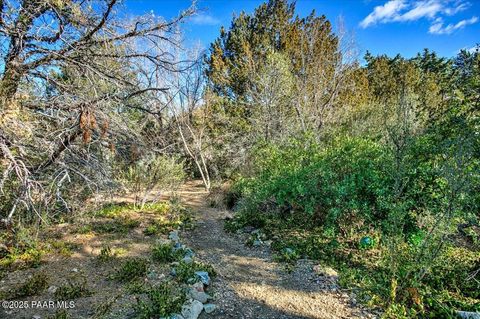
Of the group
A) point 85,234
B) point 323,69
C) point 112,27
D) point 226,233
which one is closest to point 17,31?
point 112,27

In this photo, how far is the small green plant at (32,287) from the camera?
389 centimetres

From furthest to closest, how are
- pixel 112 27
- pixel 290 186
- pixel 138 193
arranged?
pixel 138 193, pixel 290 186, pixel 112 27

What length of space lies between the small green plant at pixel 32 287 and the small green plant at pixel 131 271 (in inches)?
37.6

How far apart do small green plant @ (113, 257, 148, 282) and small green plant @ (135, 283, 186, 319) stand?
0.63m

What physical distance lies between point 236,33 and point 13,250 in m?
15.7

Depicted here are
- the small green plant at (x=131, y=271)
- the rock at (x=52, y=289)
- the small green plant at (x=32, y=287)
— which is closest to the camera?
the small green plant at (x=32, y=287)

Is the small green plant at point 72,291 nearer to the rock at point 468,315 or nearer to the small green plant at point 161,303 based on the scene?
the small green plant at point 161,303

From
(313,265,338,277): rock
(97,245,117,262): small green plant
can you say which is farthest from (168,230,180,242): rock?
(313,265,338,277): rock

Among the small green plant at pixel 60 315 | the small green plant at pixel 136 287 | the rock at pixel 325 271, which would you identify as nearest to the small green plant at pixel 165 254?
the small green plant at pixel 136 287

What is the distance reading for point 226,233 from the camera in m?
7.47

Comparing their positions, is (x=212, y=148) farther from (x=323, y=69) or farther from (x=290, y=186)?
(x=290, y=186)

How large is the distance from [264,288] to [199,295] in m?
1.09

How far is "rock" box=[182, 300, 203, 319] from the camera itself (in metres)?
3.51

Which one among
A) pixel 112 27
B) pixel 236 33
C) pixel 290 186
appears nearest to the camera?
pixel 112 27
